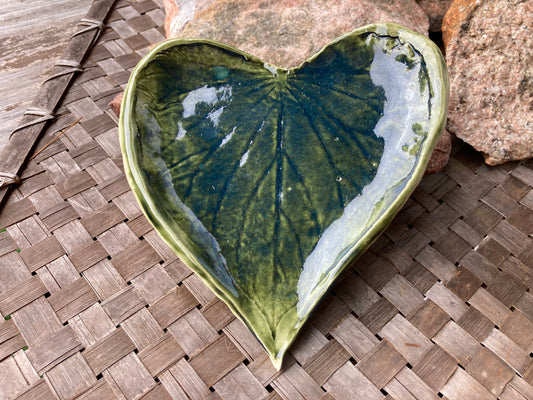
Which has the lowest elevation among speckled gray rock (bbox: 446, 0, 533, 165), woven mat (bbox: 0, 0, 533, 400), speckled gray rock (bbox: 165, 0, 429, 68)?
woven mat (bbox: 0, 0, 533, 400)

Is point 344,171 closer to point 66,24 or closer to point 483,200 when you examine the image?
point 483,200

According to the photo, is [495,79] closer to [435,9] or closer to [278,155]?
[435,9]

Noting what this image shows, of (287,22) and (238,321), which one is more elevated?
(287,22)

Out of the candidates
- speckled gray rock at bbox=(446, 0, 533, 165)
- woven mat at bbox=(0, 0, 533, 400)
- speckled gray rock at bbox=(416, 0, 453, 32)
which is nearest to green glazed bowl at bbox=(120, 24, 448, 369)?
woven mat at bbox=(0, 0, 533, 400)


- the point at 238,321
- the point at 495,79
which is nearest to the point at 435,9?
the point at 495,79

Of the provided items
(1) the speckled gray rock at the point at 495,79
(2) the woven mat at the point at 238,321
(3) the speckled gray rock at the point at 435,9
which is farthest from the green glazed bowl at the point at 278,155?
(3) the speckled gray rock at the point at 435,9

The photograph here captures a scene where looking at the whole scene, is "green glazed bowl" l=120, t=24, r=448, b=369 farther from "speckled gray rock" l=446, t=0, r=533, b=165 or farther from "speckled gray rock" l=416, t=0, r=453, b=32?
"speckled gray rock" l=416, t=0, r=453, b=32
